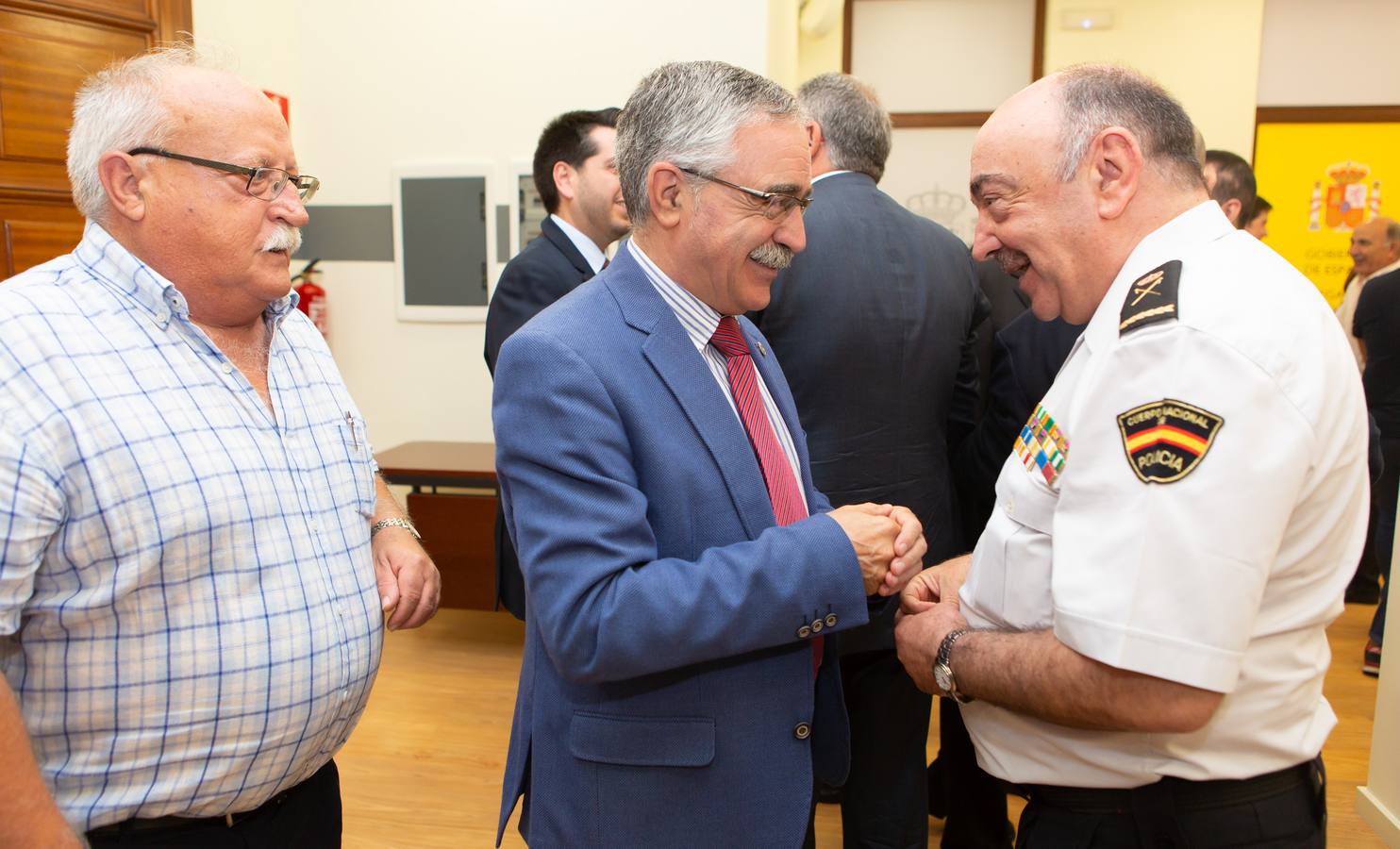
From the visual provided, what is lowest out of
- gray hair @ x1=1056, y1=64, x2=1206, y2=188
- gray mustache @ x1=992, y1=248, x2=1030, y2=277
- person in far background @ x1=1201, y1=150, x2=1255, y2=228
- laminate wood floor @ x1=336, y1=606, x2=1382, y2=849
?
laminate wood floor @ x1=336, y1=606, x2=1382, y2=849

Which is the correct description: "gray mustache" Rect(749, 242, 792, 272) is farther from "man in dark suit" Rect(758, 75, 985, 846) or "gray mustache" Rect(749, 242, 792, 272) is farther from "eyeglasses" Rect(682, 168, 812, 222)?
"man in dark suit" Rect(758, 75, 985, 846)

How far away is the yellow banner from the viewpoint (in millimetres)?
6746

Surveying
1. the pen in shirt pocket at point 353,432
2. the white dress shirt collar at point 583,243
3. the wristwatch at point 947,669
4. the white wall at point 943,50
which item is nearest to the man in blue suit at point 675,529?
the wristwatch at point 947,669

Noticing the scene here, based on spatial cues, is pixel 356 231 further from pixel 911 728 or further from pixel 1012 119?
pixel 1012 119

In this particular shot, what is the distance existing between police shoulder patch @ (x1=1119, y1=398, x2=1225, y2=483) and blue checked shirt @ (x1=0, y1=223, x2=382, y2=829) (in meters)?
1.10

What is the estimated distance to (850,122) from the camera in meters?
2.39

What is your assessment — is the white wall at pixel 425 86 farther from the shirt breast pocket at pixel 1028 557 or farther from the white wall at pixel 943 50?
Answer: the shirt breast pocket at pixel 1028 557

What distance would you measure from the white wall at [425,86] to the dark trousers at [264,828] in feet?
11.5

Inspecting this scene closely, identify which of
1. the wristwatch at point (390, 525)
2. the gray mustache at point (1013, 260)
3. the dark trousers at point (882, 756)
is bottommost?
the dark trousers at point (882, 756)

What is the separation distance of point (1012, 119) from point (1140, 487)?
1.91 feet

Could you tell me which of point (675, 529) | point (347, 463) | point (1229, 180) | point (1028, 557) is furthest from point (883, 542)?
point (1229, 180)

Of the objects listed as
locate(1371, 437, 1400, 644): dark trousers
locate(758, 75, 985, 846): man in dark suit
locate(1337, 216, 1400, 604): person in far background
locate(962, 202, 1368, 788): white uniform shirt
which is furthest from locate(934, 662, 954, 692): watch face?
locate(1337, 216, 1400, 604): person in far background

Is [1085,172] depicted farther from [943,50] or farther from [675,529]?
[943,50]

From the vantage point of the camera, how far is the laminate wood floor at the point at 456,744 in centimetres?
286
